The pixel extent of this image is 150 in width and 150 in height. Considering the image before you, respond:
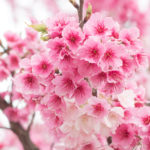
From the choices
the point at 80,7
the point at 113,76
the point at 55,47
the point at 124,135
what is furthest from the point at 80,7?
the point at 124,135

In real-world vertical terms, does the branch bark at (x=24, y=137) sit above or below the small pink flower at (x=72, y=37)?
below

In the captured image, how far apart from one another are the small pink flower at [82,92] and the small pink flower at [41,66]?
0.46 ft

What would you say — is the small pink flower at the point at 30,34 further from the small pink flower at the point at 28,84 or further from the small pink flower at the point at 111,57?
the small pink flower at the point at 111,57

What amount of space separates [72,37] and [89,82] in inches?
8.8

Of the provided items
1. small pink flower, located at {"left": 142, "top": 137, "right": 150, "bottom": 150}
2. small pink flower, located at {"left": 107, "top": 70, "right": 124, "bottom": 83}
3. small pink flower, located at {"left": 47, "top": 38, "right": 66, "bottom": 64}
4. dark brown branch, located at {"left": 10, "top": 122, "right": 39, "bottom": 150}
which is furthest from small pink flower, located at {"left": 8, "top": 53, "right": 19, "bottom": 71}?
small pink flower, located at {"left": 142, "top": 137, "right": 150, "bottom": 150}

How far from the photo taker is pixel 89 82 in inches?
49.3

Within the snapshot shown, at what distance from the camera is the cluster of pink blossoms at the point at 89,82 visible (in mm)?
1147

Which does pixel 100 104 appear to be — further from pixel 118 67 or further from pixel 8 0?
pixel 8 0

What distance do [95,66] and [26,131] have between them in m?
1.07

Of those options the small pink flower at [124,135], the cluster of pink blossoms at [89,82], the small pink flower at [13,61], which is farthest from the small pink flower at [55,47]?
the small pink flower at [13,61]

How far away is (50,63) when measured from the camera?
125cm

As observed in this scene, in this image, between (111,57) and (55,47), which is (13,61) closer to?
(55,47)

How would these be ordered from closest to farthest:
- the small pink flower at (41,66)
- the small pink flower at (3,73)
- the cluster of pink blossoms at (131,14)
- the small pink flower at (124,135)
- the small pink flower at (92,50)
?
1. the small pink flower at (92,50)
2. the small pink flower at (41,66)
3. the small pink flower at (124,135)
4. the small pink flower at (3,73)
5. the cluster of pink blossoms at (131,14)

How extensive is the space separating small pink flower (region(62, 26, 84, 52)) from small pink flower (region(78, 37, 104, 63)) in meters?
0.03
